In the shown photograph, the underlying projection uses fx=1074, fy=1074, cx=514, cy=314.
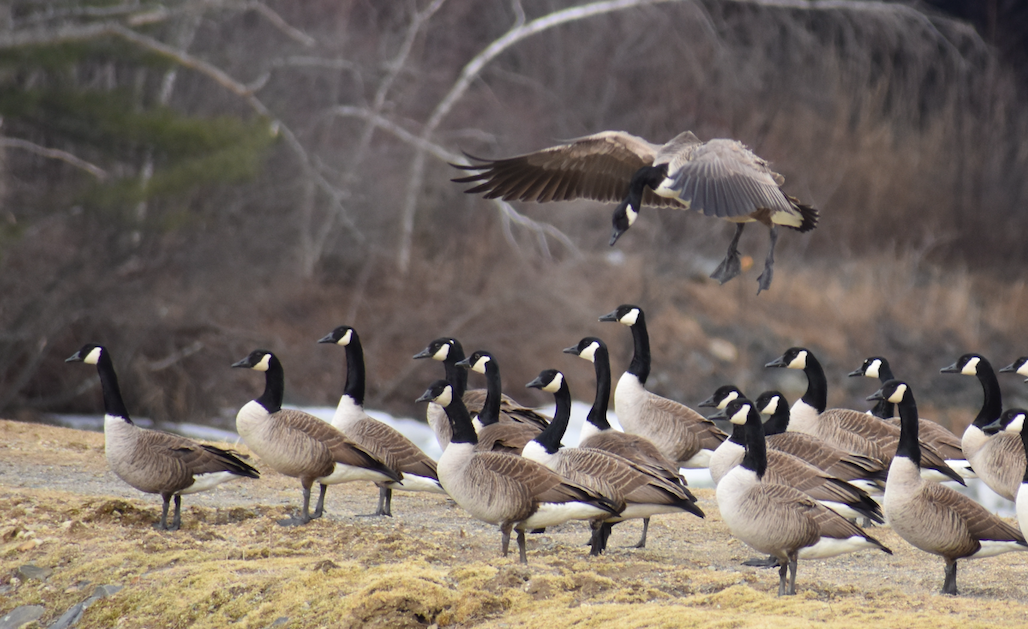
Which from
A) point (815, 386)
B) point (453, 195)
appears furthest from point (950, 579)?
point (453, 195)

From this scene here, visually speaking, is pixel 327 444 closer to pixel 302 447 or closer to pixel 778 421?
pixel 302 447

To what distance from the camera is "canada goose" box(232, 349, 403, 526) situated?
7355 millimetres

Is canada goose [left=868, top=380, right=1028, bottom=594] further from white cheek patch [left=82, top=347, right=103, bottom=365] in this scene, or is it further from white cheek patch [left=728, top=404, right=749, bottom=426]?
white cheek patch [left=82, top=347, right=103, bottom=365]

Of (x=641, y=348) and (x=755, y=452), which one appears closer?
(x=755, y=452)

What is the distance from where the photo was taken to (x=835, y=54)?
87.7ft

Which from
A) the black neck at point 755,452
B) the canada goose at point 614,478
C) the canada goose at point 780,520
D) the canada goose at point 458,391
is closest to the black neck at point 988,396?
the canada goose at point 780,520

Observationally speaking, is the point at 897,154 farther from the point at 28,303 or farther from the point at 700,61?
the point at 28,303

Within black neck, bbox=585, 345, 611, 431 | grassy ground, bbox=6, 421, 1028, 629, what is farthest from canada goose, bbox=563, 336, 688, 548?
grassy ground, bbox=6, 421, 1028, 629

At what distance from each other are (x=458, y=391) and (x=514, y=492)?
100 inches

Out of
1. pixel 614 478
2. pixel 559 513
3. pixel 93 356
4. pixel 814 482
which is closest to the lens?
pixel 559 513

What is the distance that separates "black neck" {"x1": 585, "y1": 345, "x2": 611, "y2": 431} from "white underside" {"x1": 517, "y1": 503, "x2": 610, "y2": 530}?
5.58 feet

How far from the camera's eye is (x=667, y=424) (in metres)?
8.96

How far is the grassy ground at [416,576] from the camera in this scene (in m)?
5.70

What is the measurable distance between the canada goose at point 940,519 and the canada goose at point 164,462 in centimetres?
429
